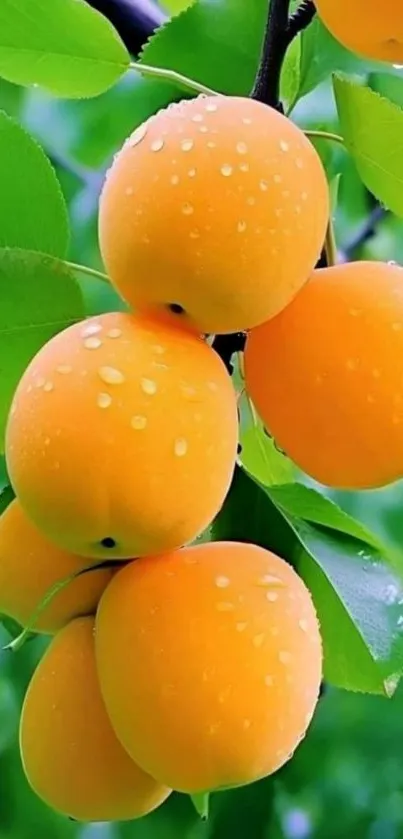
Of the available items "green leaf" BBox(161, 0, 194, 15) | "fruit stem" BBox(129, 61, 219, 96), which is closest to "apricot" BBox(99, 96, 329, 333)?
"fruit stem" BBox(129, 61, 219, 96)

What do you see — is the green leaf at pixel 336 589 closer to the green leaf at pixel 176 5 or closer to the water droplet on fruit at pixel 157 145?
the water droplet on fruit at pixel 157 145

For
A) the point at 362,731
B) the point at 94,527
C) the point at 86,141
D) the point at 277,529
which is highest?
the point at 94,527

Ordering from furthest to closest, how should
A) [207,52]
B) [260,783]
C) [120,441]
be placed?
1. [260,783]
2. [207,52]
3. [120,441]

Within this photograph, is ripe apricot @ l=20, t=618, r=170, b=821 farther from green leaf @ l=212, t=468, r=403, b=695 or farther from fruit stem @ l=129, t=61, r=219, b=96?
fruit stem @ l=129, t=61, r=219, b=96

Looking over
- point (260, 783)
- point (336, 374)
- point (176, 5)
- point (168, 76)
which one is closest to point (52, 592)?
point (336, 374)

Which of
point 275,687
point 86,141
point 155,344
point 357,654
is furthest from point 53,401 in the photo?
point 86,141

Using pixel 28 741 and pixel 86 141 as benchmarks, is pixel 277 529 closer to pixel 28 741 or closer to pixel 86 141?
pixel 28 741

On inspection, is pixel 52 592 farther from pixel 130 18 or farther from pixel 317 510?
pixel 130 18
